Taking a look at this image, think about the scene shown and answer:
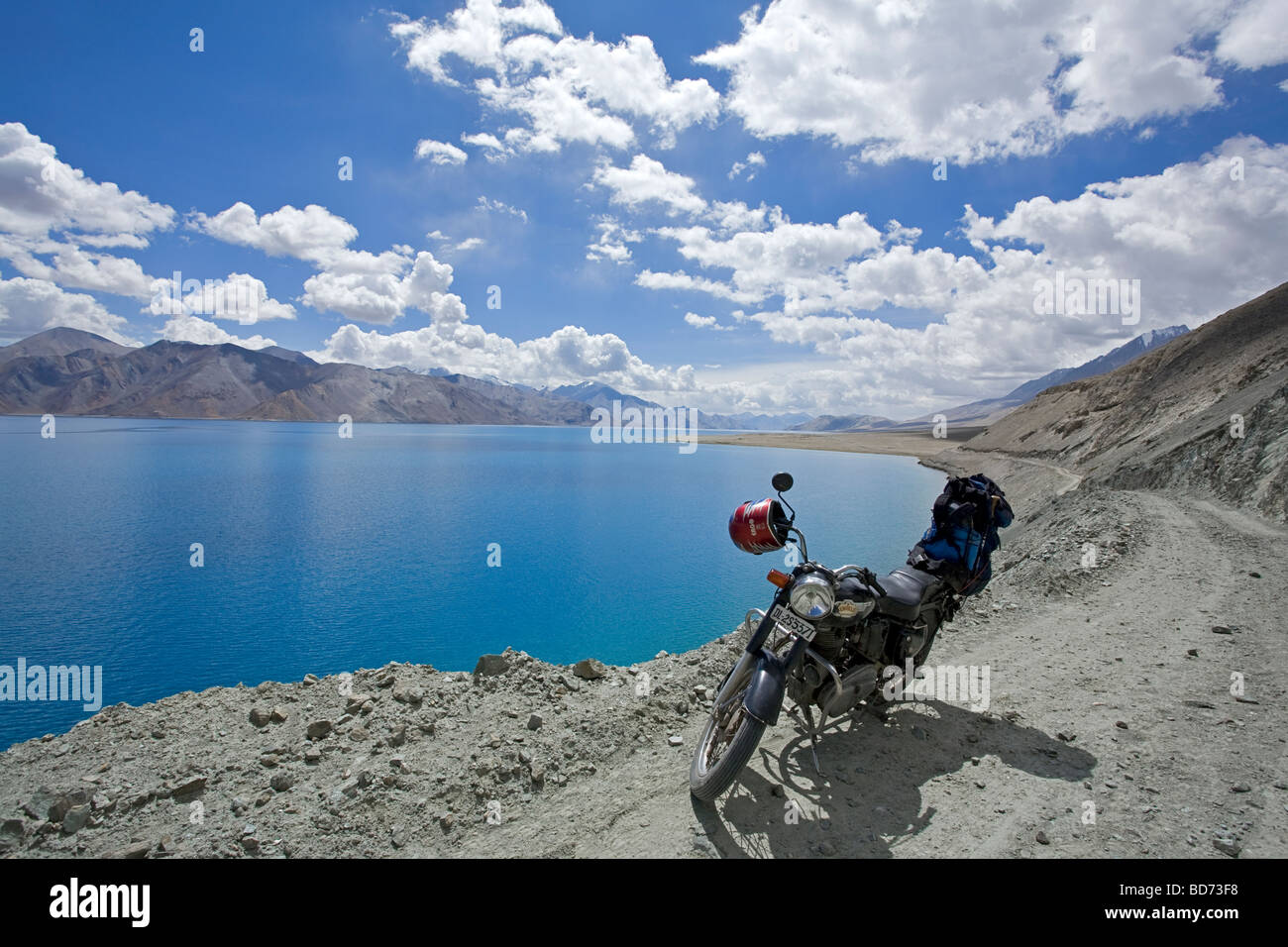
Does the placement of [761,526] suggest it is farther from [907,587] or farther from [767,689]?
[907,587]

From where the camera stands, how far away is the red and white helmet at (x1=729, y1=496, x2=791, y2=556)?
15.3 feet

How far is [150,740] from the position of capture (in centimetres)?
658

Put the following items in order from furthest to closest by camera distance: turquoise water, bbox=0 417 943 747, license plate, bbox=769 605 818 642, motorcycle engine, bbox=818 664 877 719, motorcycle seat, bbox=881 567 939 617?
turquoise water, bbox=0 417 943 747 → motorcycle seat, bbox=881 567 939 617 → motorcycle engine, bbox=818 664 877 719 → license plate, bbox=769 605 818 642

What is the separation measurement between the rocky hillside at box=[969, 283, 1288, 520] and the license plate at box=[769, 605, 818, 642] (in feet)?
52.2

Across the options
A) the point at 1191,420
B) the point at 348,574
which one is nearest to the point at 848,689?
the point at 348,574

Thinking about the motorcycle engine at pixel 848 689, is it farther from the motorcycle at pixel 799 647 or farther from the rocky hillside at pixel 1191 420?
the rocky hillside at pixel 1191 420

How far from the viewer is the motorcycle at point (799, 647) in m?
4.20

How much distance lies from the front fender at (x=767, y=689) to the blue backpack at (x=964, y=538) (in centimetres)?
254

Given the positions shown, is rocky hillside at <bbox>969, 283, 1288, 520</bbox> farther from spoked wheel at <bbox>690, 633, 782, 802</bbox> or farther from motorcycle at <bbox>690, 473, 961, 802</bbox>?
spoked wheel at <bbox>690, 633, 782, 802</bbox>

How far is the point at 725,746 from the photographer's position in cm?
451

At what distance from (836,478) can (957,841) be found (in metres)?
68.3

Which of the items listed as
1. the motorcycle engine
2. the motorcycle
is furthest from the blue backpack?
the motorcycle engine

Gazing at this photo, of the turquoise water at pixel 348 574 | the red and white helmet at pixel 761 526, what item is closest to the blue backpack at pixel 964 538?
the red and white helmet at pixel 761 526

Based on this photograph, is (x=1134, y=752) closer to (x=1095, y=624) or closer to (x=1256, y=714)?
(x=1256, y=714)
